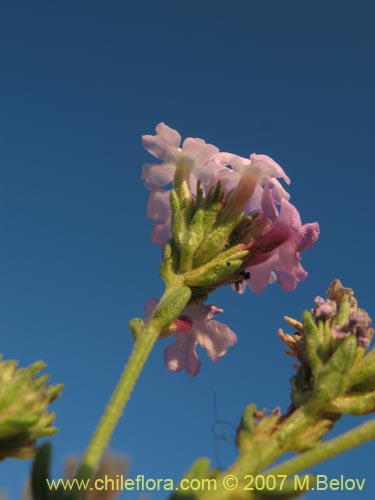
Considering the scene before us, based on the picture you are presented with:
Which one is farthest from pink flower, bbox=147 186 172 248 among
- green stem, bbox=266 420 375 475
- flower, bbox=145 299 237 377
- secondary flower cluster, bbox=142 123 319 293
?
green stem, bbox=266 420 375 475

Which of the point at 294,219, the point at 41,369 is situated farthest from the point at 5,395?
the point at 294,219

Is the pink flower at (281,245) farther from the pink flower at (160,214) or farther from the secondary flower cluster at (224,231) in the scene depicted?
the pink flower at (160,214)

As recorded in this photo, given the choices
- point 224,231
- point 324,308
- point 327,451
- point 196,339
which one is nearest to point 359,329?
point 324,308

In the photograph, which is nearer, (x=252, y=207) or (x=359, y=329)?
(x=359, y=329)

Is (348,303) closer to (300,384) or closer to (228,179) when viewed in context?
(300,384)

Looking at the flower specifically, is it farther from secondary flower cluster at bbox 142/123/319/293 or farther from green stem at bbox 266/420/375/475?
green stem at bbox 266/420/375/475

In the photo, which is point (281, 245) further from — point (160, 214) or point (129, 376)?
point (129, 376)
